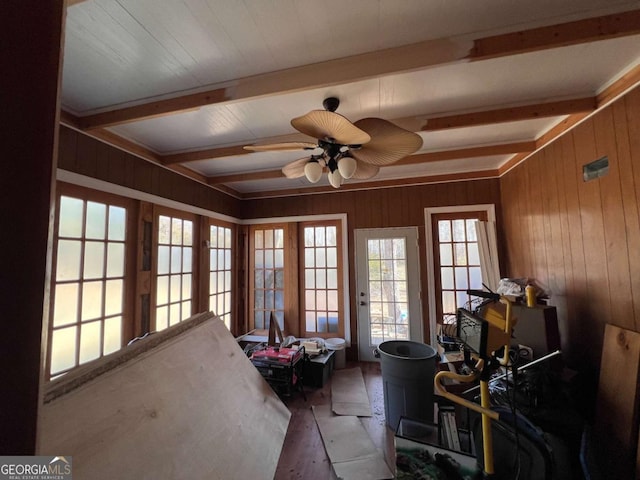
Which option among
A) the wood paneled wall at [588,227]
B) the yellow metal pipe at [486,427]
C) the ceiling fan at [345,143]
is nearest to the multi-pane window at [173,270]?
the ceiling fan at [345,143]

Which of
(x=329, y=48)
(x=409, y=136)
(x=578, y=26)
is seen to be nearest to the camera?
(x=578, y=26)

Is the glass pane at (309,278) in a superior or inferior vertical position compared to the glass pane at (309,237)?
inferior

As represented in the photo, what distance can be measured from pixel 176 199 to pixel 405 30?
2.78m

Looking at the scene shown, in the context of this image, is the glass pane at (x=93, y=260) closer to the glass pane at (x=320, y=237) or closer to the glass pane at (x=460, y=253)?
the glass pane at (x=320, y=237)

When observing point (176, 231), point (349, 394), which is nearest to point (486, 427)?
point (349, 394)

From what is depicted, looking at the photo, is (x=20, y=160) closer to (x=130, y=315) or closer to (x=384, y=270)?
(x=130, y=315)

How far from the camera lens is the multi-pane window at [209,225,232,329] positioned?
3746 mm

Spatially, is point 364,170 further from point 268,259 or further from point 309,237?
point 268,259

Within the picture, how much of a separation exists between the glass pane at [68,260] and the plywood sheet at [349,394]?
8.29 ft

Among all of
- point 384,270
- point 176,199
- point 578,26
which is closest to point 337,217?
point 384,270

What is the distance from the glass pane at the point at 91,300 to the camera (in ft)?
7.08

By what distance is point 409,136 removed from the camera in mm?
1630

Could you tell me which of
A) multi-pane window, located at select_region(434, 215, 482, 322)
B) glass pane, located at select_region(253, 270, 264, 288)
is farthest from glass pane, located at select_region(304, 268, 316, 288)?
multi-pane window, located at select_region(434, 215, 482, 322)

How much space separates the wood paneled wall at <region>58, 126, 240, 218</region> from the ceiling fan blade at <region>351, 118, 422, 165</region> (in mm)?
2080
